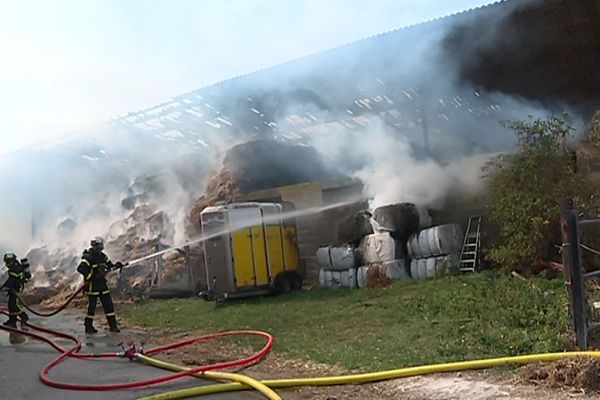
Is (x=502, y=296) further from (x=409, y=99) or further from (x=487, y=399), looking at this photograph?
(x=409, y=99)

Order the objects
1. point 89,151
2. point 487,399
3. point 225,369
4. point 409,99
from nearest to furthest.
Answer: point 487,399 → point 225,369 → point 409,99 → point 89,151

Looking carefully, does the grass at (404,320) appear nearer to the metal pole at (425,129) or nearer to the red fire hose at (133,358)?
the red fire hose at (133,358)

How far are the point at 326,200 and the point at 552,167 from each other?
6264 millimetres

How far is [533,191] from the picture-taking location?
34.0 feet

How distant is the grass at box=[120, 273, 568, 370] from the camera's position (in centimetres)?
615

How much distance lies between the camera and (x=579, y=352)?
200 inches

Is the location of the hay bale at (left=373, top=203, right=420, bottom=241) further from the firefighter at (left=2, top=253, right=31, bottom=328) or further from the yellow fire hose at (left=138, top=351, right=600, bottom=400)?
the yellow fire hose at (left=138, top=351, right=600, bottom=400)

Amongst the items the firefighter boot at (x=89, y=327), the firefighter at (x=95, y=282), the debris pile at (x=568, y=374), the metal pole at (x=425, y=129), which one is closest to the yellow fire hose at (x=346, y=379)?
the debris pile at (x=568, y=374)

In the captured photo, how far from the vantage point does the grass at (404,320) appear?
615cm

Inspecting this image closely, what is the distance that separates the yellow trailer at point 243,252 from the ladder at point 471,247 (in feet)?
11.9

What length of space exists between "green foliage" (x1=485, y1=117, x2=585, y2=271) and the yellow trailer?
445 centimetres

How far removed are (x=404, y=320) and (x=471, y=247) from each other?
14.7ft

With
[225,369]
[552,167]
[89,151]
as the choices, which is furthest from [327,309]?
[89,151]

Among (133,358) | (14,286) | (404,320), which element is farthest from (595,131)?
(14,286)
